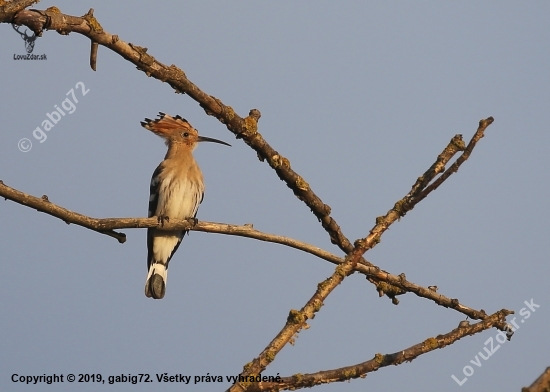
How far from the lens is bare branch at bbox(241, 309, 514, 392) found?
8.56ft

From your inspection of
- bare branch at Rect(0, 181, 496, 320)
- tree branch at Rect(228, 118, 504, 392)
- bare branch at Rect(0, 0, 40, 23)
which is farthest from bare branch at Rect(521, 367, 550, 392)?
bare branch at Rect(0, 0, 40, 23)

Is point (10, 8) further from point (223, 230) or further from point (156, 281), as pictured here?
point (156, 281)

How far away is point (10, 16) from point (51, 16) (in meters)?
0.17

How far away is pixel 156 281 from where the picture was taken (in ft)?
25.7

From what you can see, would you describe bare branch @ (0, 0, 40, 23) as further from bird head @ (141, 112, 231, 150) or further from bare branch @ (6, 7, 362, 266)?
bird head @ (141, 112, 231, 150)

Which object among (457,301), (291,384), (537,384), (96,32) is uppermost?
(96,32)

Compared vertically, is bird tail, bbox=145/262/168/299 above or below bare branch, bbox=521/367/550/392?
above

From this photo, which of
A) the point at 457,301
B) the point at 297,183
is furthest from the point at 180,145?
the point at 457,301

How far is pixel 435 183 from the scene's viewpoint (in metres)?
3.49

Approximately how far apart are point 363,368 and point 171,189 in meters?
4.74

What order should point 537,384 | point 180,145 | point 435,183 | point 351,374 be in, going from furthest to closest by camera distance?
point 180,145 < point 435,183 < point 351,374 < point 537,384

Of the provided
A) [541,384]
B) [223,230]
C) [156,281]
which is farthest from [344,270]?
[156,281]

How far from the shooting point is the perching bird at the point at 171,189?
7.32 m

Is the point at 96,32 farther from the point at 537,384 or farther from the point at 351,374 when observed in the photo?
the point at 537,384
